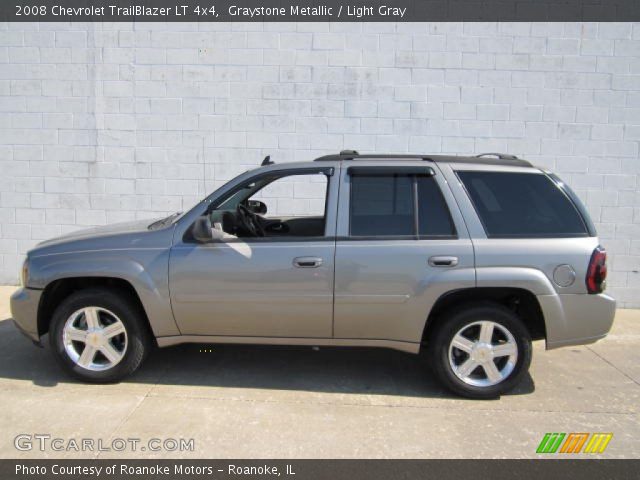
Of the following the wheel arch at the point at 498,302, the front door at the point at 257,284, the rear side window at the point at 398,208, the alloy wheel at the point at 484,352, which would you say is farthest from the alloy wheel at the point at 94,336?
the alloy wheel at the point at 484,352

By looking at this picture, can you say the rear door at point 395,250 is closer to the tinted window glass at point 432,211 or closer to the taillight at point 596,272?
the tinted window glass at point 432,211

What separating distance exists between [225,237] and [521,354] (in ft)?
8.03

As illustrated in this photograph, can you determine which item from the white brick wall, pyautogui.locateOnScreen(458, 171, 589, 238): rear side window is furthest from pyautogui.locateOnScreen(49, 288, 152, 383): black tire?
the white brick wall

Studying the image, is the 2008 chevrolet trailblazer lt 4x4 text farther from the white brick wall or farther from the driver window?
the white brick wall

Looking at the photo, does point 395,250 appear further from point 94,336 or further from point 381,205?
point 94,336

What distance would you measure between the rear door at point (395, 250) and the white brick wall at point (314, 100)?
2865 mm

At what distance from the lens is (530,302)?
12.9 feet

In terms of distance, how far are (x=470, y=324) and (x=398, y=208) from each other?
1047 mm

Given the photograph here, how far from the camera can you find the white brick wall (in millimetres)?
6566

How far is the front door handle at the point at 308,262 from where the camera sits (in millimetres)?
3824

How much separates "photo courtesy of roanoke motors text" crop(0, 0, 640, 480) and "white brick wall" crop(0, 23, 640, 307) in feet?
0.11

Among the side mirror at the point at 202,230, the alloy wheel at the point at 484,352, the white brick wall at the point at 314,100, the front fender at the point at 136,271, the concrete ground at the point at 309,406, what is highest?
the white brick wall at the point at 314,100

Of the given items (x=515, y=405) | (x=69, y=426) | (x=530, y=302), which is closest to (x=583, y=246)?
(x=530, y=302)
